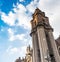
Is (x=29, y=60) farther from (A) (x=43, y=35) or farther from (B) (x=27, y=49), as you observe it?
(A) (x=43, y=35)

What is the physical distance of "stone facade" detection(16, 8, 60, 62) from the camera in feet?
152

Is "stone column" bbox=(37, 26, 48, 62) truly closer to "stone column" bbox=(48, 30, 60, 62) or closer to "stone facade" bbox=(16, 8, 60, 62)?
"stone facade" bbox=(16, 8, 60, 62)

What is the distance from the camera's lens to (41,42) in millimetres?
47656

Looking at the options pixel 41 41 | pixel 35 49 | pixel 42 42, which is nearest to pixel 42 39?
pixel 41 41

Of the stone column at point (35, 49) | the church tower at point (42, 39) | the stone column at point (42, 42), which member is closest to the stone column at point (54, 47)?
the church tower at point (42, 39)

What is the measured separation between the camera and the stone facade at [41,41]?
152 ft

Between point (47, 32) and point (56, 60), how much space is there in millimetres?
12156

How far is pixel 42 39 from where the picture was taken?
4847 centimetres

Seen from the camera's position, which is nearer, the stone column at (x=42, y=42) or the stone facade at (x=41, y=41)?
the stone column at (x=42, y=42)

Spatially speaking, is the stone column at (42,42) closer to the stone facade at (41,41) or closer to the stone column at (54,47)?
the stone facade at (41,41)

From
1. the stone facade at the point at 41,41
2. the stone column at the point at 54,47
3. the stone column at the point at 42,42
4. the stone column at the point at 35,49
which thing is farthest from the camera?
the stone column at the point at 35,49

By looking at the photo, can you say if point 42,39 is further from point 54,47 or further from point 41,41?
point 54,47

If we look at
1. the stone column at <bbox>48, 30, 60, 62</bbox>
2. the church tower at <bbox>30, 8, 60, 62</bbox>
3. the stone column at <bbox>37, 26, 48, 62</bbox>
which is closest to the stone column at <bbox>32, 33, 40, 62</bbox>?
the church tower at <bbox>30, 8, 60, 62</bbox>

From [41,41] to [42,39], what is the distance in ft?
2.92
